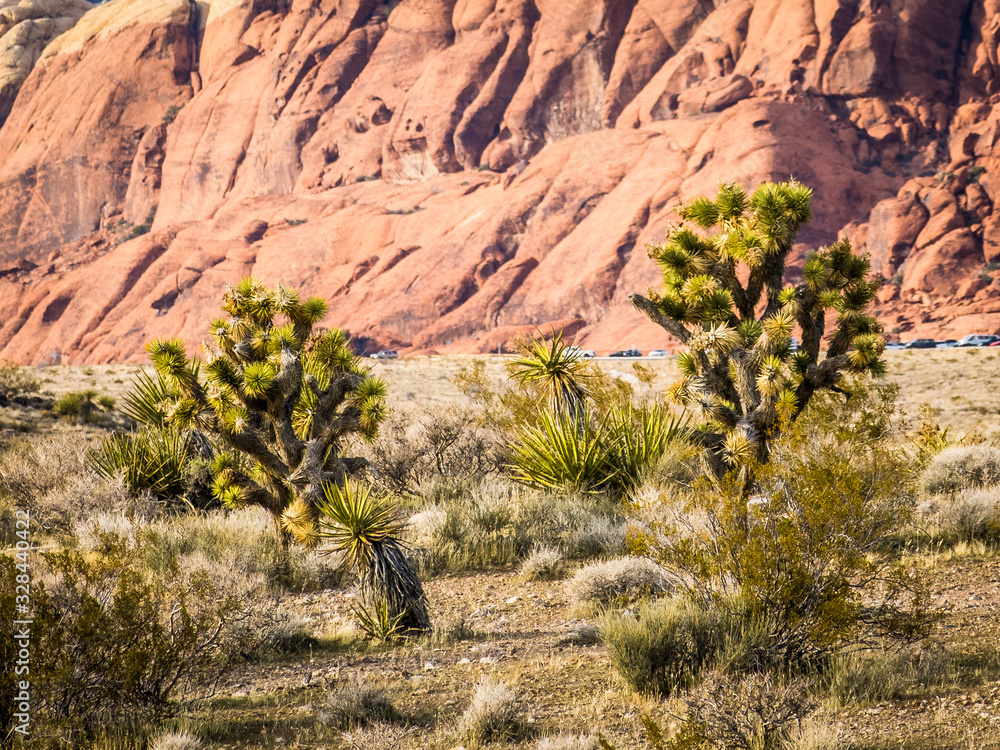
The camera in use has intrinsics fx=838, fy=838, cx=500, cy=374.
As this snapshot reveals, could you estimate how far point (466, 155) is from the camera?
78.3 meters

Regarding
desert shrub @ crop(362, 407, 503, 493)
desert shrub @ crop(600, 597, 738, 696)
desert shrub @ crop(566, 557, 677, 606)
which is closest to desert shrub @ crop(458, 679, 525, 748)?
desert shrub @ crop(600, 597, 738, 696)

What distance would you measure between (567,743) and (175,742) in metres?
2.08

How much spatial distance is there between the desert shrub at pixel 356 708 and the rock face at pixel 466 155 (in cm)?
5564

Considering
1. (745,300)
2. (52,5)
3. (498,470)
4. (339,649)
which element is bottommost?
(498,470)

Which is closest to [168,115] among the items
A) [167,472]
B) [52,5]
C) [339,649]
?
[52,5]

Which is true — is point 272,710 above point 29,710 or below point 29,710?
below

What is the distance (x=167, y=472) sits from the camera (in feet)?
38.4

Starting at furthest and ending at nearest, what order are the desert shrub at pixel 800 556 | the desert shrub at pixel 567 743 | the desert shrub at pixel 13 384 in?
the desert shrub at pixel 13 384
the desert shrub at pixel 800 556
the desert shrub at pixel 567 743

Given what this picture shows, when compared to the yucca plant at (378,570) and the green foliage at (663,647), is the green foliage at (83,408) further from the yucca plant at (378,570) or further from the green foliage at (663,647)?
the green foliage at (663,647)

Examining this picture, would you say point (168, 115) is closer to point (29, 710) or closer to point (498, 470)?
point (498, 470)

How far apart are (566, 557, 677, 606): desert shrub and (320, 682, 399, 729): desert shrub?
106 inches

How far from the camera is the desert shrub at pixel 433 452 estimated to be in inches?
497

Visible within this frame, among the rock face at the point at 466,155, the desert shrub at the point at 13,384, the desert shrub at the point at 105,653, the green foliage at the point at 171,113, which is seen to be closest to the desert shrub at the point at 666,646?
the desert shrub at the point at 105,653

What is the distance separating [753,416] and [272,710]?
706cm
